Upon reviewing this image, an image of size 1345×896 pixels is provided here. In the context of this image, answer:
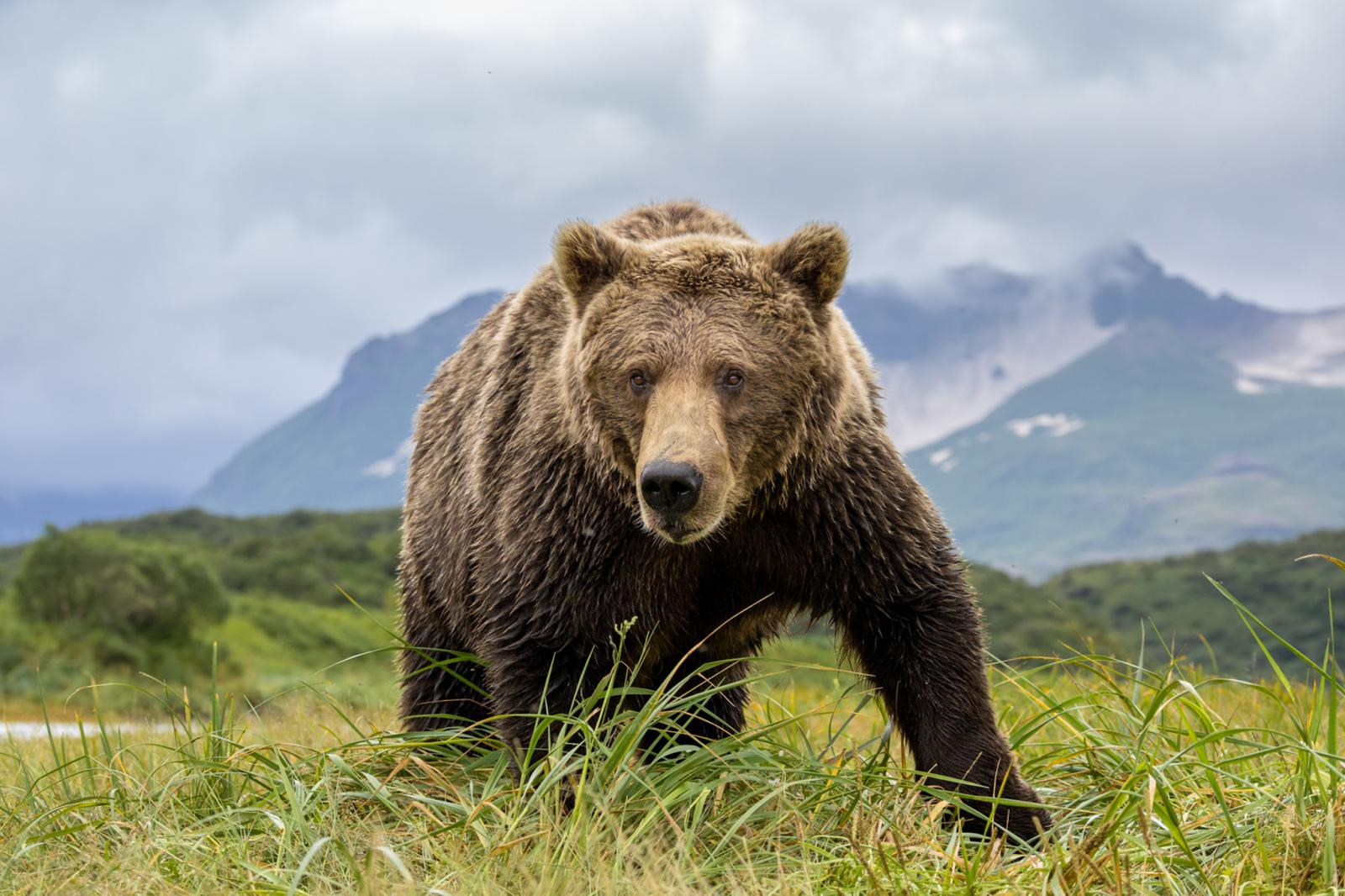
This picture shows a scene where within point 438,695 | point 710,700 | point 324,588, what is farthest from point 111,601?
point 710,700

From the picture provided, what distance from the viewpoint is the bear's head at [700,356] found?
363 cm

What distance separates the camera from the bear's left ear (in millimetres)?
4082

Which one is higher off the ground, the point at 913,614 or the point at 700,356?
the point at 700,356

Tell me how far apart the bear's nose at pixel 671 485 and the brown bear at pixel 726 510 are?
0.59 ft

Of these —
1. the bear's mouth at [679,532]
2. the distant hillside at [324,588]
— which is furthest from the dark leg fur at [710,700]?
the distant hillside at [324,588]

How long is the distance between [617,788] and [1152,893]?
4.31ft

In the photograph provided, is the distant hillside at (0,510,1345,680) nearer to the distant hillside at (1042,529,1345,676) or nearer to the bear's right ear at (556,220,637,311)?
the distant hillside at (1042,529,1345,676)

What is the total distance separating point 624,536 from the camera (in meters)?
4.08

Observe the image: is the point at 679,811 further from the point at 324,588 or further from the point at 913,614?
the point at 324,588

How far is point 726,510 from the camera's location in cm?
383

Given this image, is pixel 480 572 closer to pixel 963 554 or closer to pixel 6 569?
pixel 963 554

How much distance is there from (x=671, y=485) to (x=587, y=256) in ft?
3.26

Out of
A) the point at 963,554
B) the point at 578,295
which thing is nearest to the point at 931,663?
the point at 963,554

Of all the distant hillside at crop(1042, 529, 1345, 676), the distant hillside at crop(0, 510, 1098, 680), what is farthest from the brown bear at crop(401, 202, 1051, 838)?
the distant hillside at crop(1042, 529, 1345, 676)
